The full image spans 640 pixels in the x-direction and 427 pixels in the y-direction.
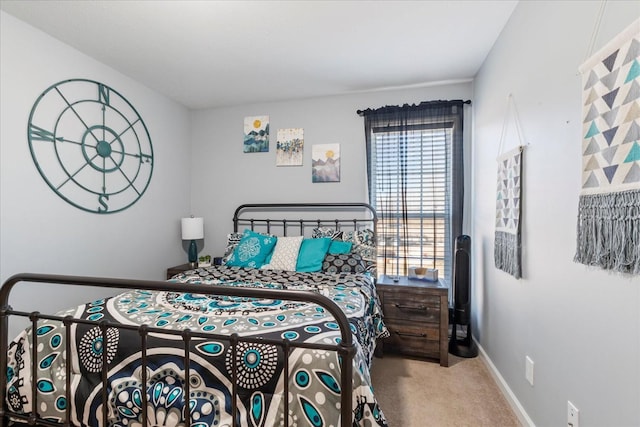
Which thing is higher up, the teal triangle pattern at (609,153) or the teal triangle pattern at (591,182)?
the teal triangle pattern at (609,153)

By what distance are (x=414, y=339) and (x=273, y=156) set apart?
2.40 meters

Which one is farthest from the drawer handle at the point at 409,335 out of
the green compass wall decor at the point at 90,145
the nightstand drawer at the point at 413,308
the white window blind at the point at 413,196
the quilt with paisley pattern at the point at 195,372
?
the green compass wall decor at the point at 90,145

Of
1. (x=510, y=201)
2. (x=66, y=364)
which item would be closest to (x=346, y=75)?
(x=510, y=201)

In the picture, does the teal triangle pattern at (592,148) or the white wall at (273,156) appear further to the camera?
the white wall at (273,156)

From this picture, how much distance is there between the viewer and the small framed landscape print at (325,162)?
129 inches

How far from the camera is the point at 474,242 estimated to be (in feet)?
9.32

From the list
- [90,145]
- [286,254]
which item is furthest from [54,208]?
[286,254]

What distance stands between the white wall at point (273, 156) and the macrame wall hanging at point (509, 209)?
1110mm

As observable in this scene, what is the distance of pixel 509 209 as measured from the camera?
1.91 metres

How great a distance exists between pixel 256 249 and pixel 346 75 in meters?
1.87

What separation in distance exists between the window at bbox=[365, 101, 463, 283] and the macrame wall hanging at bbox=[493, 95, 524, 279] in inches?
31.6

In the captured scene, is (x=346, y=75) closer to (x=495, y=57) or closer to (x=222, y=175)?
(x=495, y=57)

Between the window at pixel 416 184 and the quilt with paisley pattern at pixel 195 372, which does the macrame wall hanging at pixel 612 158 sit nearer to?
the quilt with paisley pattern at pixel 195 372

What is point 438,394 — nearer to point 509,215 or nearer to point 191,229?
point 509,215
